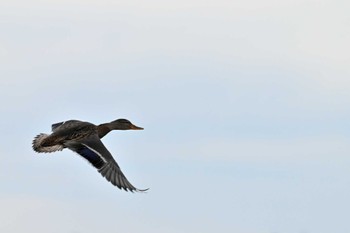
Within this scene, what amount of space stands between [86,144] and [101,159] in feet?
4.29

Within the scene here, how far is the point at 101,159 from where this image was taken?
35688 millimetres

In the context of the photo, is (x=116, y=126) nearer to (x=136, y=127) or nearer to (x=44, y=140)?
(x=136, y=127)

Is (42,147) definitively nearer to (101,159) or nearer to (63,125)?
(63,125)

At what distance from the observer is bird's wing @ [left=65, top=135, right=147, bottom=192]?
1364 inches

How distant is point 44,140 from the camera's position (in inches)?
1462

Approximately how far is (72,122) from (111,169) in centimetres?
402

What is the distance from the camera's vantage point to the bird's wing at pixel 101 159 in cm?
3466

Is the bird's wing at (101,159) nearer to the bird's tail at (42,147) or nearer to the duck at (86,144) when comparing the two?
the duck at (86,144)

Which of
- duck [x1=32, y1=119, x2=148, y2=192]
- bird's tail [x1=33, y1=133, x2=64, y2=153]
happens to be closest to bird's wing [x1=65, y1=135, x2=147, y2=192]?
duck [x1=32, y1=119, x2=148, y2=192]

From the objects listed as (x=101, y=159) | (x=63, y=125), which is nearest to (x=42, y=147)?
(x=63, y=125)

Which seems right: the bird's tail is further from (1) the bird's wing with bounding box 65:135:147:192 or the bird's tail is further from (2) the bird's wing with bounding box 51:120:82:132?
(2) the bird's wing with bounding box 51:120:82:132

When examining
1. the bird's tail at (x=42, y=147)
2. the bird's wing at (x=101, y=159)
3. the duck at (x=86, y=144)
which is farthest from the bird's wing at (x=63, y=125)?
the bird's wing at (x=101, y=159)

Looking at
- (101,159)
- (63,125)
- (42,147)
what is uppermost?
(63,125)

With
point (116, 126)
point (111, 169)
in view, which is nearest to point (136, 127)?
point (116, 126)
